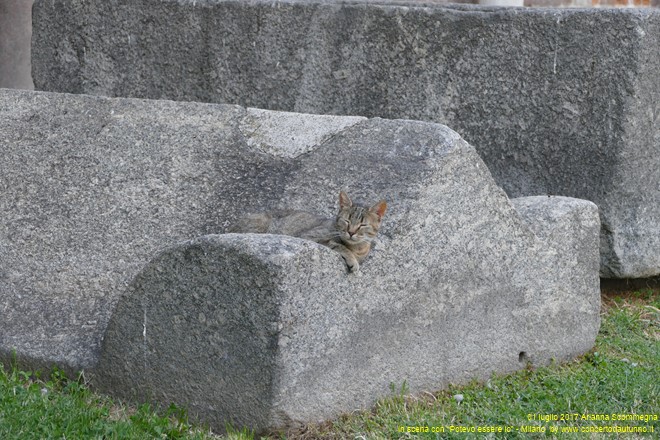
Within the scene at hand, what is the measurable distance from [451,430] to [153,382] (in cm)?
115

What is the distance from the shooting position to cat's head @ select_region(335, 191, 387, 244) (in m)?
4.01

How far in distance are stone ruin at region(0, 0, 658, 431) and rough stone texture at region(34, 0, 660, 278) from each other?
16mm

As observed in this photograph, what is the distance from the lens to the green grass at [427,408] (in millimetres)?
3785

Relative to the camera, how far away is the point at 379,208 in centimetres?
409

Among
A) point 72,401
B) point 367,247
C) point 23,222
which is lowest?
point 72,401

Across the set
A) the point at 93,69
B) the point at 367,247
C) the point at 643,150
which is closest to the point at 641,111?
the point at 643,150

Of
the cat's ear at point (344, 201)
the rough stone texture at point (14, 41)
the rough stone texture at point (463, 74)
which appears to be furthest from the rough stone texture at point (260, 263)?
the rough stone texture at point (14, 41)

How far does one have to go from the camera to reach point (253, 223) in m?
4.54

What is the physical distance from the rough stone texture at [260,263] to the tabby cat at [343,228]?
0.06 m

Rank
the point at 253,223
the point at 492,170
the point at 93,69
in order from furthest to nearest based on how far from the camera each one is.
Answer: the point at 93,69
the point at 492,170
the point at 253,223

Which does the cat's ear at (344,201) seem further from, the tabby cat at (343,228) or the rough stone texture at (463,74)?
the rough stone texture at (463,74)

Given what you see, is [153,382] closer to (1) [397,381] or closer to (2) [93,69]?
(1) [397,381]

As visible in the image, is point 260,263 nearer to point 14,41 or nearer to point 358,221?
point 358,221

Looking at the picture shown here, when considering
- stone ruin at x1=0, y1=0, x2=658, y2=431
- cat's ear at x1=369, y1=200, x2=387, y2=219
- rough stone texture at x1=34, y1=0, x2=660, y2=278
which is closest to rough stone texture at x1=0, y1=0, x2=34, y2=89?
rough stone texture at x1=34, y1=0, x2=660, y2=278
